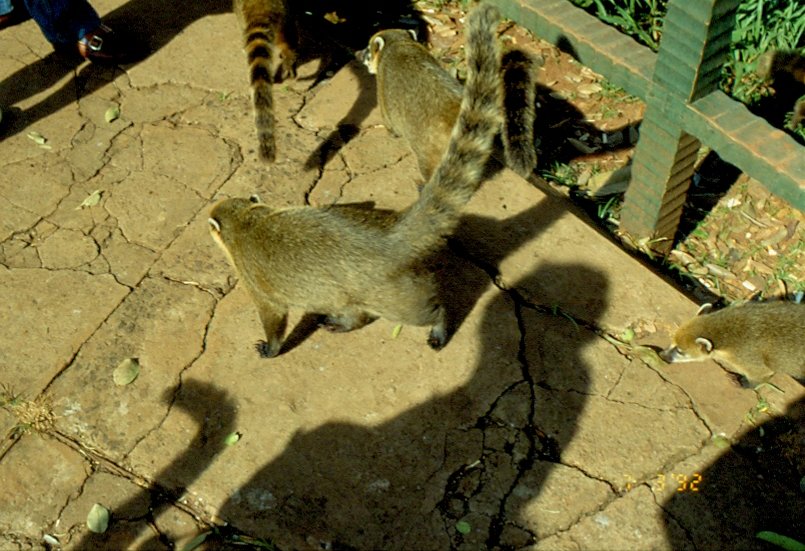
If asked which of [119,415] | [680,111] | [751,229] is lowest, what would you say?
[751,229]

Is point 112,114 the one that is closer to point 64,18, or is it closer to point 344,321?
point 64,18

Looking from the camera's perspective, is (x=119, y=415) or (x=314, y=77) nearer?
(x=119, y=415)

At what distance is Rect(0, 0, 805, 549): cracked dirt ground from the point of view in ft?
10.7

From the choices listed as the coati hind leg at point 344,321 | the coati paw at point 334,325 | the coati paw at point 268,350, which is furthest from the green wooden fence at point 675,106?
the coati paw at point 268,350

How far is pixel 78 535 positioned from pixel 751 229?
3864mm

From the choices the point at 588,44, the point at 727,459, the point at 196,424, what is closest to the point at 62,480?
the point at 196,424

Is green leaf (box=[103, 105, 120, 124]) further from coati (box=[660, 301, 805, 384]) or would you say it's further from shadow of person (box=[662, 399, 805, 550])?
shadow of person (box=[662, 399, 805, 550])

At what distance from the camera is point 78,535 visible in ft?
10.8

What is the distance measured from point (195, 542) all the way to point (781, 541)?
7.22 feet

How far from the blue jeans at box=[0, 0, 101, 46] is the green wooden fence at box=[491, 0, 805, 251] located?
266 cm

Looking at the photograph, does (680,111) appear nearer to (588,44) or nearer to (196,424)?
(588,44)

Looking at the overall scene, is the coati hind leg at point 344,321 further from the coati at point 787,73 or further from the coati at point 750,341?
the coati at point 787,73

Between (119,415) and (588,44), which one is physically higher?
(588,44)

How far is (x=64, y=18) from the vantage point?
17.3ft
